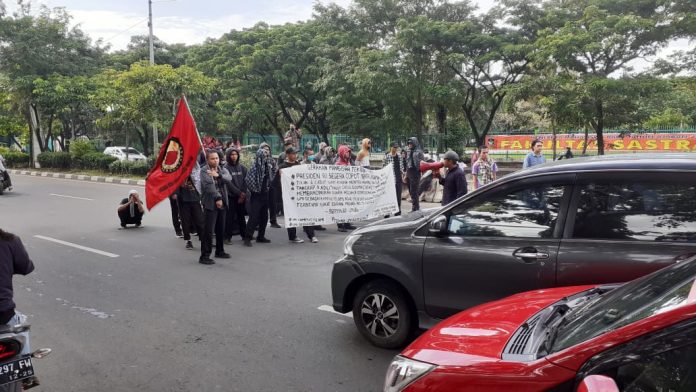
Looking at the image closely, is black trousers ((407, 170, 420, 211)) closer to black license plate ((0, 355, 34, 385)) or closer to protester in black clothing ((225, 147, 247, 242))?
protester in black clothing ((225, 147, 247, 242))

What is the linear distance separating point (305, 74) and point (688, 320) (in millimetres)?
26286

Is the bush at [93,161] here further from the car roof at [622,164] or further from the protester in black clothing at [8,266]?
the car roof at [622,164]

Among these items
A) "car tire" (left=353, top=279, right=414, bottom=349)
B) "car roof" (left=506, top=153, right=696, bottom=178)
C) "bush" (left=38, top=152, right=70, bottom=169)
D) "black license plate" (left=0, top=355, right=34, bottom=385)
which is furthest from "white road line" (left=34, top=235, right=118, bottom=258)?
"bush" (left=38, top=152, right=70, bottom=169)

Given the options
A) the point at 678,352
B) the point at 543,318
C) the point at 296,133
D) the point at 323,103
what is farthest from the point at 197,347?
the point at 323,103

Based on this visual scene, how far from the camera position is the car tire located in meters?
4.23

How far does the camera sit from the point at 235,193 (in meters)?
8.70

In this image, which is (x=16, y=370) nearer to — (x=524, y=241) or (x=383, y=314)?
(x=383, y=314)

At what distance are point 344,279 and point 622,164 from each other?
2267mm

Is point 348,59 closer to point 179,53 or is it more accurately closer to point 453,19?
point 453,19

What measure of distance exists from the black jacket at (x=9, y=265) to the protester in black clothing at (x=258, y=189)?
17.6 feet

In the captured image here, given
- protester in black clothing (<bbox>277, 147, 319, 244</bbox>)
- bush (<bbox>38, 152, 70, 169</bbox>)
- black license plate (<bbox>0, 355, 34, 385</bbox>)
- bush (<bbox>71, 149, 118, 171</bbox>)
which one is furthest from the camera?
bush (<bbox>38, 152, 70, 169</bbox>)

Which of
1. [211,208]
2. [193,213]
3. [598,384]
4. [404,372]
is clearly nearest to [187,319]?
[211,208]

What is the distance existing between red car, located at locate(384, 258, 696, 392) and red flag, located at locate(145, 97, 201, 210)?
547cm

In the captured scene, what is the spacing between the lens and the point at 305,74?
26.8 meters
